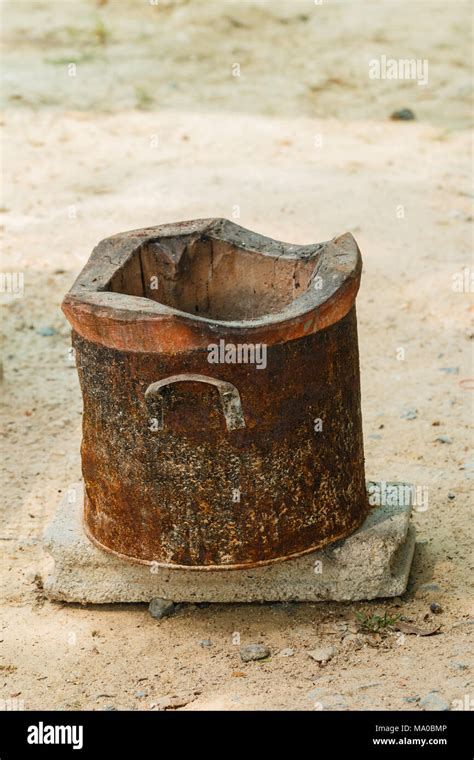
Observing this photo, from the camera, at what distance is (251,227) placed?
6.38 metres

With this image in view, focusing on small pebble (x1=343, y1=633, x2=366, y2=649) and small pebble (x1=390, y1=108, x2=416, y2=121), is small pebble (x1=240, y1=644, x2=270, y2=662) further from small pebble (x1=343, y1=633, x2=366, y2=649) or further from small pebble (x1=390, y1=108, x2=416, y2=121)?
small pebble (x1=390, y1=108, x2=416, y2=121)

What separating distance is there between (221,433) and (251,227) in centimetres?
339

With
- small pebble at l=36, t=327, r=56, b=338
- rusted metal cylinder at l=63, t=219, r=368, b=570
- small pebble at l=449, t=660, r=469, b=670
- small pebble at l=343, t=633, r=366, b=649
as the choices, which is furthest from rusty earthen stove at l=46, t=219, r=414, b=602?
small pebble at l=36, t=327, r=56, b=338

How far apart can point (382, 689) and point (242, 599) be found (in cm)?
57

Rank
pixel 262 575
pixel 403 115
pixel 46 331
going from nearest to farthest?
pixel 262 575
pixel 46 331
pixel 403 115

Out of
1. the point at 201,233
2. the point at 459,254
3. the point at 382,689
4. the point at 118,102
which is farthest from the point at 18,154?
the point at 382,689

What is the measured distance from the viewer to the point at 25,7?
1084 centimetres

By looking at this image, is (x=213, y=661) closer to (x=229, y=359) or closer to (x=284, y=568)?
(x=284, y=568)

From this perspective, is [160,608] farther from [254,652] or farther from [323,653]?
[323,653]

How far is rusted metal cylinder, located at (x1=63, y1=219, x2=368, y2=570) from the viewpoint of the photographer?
308 centimetres

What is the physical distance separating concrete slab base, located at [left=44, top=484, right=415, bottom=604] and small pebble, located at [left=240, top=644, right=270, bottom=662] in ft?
0.57

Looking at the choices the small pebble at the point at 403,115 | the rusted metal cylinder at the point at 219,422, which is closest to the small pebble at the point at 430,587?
the rusted metal cylinder at the point at 219,422

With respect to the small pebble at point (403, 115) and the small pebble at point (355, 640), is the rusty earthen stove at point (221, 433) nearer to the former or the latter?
the small pebble at point (355, 640)

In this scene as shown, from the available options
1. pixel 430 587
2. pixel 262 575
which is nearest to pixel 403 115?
pixel 430 587
